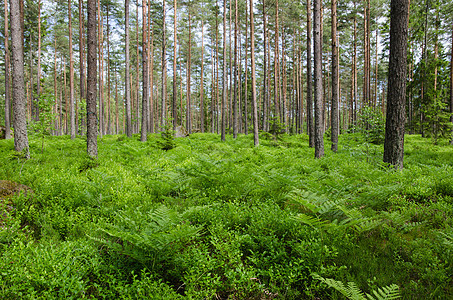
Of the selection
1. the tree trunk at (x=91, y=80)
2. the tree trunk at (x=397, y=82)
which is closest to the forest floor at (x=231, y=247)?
the tree trunk at (x=397, y=82)

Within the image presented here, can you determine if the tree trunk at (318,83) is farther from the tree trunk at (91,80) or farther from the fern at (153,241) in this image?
the tree trunk at (91,80)

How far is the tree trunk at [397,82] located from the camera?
6.05 m

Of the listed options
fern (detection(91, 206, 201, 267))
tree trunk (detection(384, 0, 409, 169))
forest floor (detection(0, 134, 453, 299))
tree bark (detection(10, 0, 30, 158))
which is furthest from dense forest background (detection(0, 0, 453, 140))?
fern (detection(91, 206, 201, 267))

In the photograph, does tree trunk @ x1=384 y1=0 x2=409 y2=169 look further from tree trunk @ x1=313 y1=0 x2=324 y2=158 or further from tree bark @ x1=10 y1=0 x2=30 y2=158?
tree bark @ x1=10 y1=0 x2=30 y2=158

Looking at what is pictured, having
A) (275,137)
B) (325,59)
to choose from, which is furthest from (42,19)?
(325,59)

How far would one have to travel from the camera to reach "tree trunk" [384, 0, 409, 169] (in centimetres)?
605

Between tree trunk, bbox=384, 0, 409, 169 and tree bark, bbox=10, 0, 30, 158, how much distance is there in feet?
39.8

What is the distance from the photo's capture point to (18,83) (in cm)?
821

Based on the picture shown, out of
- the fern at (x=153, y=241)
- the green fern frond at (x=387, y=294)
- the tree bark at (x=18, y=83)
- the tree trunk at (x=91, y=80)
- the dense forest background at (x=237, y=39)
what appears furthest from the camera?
the dense forest background at (x=237, y=39)

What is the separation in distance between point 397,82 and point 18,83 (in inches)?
504

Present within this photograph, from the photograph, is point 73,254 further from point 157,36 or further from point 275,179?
point 157,36

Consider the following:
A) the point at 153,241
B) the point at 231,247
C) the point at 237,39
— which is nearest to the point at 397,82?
the point at 231,247

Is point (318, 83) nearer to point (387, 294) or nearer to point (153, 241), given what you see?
point (387, 294)

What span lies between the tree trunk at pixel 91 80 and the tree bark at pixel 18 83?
2060 mm
